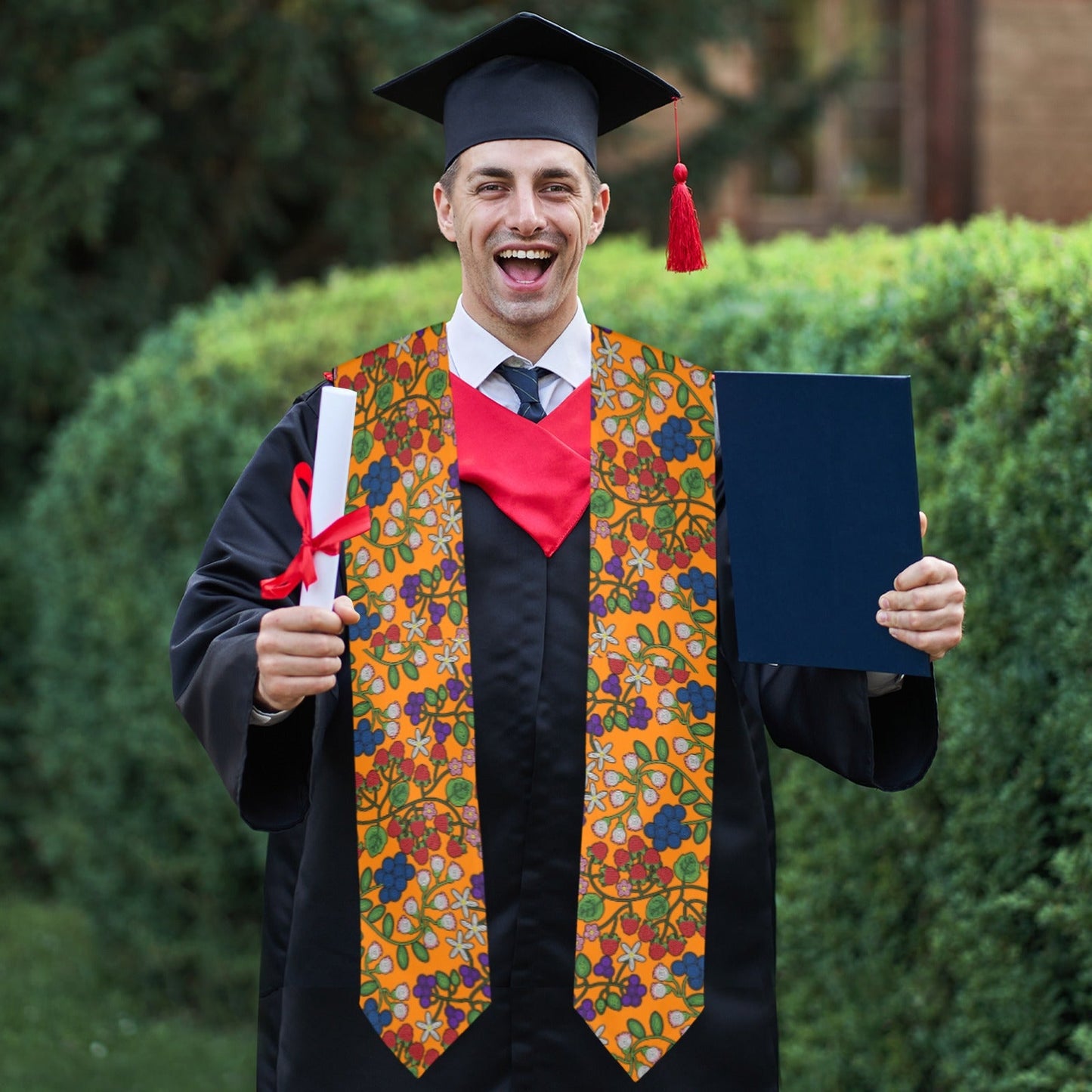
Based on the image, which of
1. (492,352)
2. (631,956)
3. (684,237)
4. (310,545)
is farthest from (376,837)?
(684,237)

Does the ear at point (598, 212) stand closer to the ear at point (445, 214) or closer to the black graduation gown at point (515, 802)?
the ear at point (445, 214)

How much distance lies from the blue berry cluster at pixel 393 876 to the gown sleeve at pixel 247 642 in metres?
0.15

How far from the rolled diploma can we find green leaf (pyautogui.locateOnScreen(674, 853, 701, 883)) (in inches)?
27.3

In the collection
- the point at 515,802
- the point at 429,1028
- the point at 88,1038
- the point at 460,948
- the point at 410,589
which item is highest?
the point at 410,589

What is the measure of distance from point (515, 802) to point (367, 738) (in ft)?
0.80

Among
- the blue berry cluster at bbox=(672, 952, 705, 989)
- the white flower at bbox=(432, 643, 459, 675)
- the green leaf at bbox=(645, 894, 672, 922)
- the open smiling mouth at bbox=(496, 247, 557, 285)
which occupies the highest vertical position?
the open smiling mouth at bbox=(496, 247, 557, 285)

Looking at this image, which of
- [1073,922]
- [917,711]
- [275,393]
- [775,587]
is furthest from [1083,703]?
[275,393]

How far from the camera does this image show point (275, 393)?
5.74 metres

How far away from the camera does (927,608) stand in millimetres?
2188

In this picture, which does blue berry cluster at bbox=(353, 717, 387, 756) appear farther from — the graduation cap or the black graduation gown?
the graduation cap

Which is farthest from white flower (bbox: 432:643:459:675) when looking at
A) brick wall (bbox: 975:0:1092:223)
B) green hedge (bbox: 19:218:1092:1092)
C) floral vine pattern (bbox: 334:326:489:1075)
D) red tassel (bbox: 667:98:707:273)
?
brick wall (bbox: 975:0:1092:223)

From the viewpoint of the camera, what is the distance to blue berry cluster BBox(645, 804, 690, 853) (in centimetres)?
242

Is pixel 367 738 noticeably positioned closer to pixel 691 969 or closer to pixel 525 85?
pixel 691 969

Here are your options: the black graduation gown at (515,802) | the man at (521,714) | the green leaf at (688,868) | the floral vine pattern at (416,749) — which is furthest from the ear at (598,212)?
the green leaf at (688,868)
